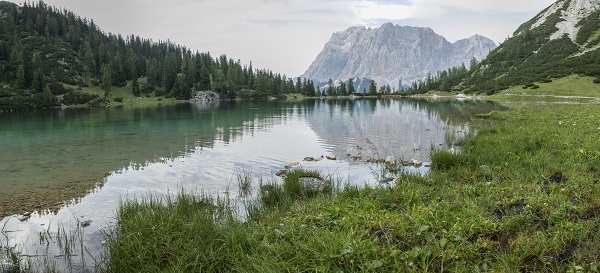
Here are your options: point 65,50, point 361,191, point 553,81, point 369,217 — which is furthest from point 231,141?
point 65,50

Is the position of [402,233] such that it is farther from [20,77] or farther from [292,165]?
[20,77]

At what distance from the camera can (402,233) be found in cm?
648

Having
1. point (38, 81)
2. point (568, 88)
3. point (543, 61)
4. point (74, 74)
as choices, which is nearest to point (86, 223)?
point (568, 88)

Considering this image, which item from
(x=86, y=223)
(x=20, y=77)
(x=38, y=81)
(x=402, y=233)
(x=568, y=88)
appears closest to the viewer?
(x=402, y=233)

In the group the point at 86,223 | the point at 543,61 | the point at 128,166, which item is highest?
the point at 543,61

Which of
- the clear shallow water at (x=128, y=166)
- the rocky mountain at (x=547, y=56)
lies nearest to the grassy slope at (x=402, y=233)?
the clear shallow water at (x=128, y=166)

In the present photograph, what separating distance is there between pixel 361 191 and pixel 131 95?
567 ft

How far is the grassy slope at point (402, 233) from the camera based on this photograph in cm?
555

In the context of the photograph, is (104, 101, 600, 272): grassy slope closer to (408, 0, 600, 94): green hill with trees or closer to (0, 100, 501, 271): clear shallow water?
(0, 100, 501, 271): clear shallow water

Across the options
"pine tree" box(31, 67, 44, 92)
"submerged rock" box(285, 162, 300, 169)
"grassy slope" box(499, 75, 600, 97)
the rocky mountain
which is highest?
the rocky mountain

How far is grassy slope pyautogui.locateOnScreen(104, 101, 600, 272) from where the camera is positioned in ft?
18.2

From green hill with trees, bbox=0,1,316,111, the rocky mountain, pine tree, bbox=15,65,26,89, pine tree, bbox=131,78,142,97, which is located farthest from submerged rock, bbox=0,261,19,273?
pine tree, bbox=131,78,142,97

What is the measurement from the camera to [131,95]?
6334 inches

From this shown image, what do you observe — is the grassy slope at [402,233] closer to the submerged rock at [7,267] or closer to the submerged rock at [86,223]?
the submerged rock at [86,223]
